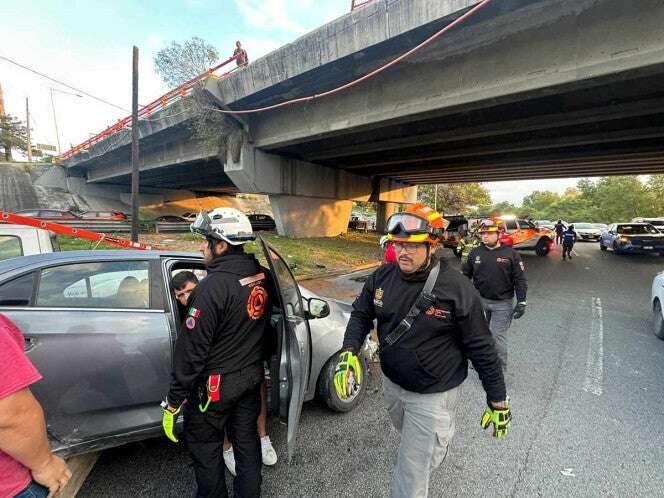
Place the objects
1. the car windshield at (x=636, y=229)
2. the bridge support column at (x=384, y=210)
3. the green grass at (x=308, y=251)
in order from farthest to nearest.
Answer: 1. the bridge support column at (x=384, y=210)
2. the car windshield at (x=636, y=229)
3. the green grass at (x=308, y=251)

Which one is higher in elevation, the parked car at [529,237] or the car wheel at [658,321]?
the parked car at [529,237]

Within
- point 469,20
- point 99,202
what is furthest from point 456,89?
point 99,202

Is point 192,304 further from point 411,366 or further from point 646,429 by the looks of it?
Answer: point 646,429

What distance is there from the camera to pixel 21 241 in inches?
137

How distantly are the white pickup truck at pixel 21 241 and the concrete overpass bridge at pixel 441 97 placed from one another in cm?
668

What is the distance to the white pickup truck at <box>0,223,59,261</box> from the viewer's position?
135 inches

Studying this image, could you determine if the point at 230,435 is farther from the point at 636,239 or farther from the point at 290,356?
the point at 636,239

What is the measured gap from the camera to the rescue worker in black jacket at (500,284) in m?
3.46

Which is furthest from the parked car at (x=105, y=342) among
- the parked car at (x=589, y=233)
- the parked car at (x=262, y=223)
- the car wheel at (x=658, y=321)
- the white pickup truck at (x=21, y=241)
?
the parked car at (x=589, y=233)

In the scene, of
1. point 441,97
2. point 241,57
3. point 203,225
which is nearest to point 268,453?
point 203,225

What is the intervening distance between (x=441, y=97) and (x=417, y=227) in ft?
21.3

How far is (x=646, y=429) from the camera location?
2.63 meters

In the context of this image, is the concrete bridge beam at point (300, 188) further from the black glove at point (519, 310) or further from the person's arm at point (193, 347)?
the person's arm at point (193, 347)

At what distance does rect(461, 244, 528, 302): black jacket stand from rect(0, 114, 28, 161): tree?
6085 cm
